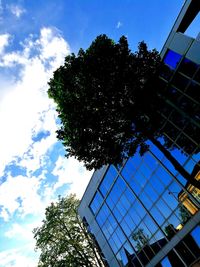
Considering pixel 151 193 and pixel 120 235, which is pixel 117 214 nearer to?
pixel 120 235

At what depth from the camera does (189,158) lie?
16.2 m

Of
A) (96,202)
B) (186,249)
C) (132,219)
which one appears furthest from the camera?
(96,202)

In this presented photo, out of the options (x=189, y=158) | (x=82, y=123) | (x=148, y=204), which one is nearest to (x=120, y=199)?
(x=148, y=204)

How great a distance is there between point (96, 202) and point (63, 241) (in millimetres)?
6881

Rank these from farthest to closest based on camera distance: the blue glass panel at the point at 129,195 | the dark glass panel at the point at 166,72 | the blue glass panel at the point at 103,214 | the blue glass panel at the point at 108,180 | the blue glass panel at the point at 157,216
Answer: the blue glass panel at the point at 103,214 < the blue glass panel at the point at 108,180 < the blue glass panel at the point at 129,195 < the blue glass panel at the point at 157,216 < the dark glass panel at the point at 166,72

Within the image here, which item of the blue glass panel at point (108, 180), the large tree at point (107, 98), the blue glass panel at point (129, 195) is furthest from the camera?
the blue glass panel at point (108, 180)

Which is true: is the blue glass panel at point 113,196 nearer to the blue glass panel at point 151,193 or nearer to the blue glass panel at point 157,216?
the blue glass panel at point 151,193

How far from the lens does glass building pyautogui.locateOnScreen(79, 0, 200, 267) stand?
1584cm

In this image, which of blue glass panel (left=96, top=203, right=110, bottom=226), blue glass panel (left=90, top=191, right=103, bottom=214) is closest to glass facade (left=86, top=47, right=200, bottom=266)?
blue glass panel (left=96, top=203, right=110, bottom=226)

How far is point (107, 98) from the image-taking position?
14.3 meters

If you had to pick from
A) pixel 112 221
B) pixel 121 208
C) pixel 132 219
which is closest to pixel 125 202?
pixel 121 208

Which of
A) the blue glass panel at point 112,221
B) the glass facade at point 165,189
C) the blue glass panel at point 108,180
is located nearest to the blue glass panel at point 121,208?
the glass facade at point 165,189

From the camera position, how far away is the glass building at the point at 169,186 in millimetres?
15844

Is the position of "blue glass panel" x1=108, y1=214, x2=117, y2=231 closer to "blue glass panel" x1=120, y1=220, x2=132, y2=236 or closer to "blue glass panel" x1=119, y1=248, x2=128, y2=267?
"blue glass panel" x1=120, y1=220, x2=132, y2=236
